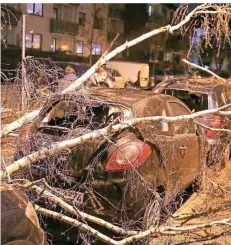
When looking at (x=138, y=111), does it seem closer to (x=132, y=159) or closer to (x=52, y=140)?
(x=132, y=159)

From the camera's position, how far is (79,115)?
416 centimetres

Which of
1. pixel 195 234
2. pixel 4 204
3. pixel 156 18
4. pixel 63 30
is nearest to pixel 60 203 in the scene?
pixel 4 204

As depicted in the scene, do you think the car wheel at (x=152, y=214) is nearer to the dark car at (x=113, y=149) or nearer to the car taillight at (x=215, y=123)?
the dark car at (x=113, y=149)

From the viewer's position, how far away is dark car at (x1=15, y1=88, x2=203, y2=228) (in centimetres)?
395

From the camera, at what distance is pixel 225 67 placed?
37.5 m

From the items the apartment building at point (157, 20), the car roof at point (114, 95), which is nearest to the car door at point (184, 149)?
the car roof at point (114, 95)

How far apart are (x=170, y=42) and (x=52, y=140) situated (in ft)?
135

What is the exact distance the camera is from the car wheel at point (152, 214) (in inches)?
167

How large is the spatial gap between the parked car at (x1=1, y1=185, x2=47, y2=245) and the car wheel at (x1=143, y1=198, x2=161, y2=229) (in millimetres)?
1480

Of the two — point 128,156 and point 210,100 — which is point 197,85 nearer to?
point 210,100

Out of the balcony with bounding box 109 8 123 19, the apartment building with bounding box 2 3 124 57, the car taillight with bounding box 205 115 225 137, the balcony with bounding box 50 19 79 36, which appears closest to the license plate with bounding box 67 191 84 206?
the car taillight with bounding box 205 115 225 137

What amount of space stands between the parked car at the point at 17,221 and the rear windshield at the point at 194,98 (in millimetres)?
5273

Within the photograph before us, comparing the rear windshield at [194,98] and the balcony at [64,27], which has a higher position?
the balcony at [64,27]

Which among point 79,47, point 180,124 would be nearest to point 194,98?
point 180,124
